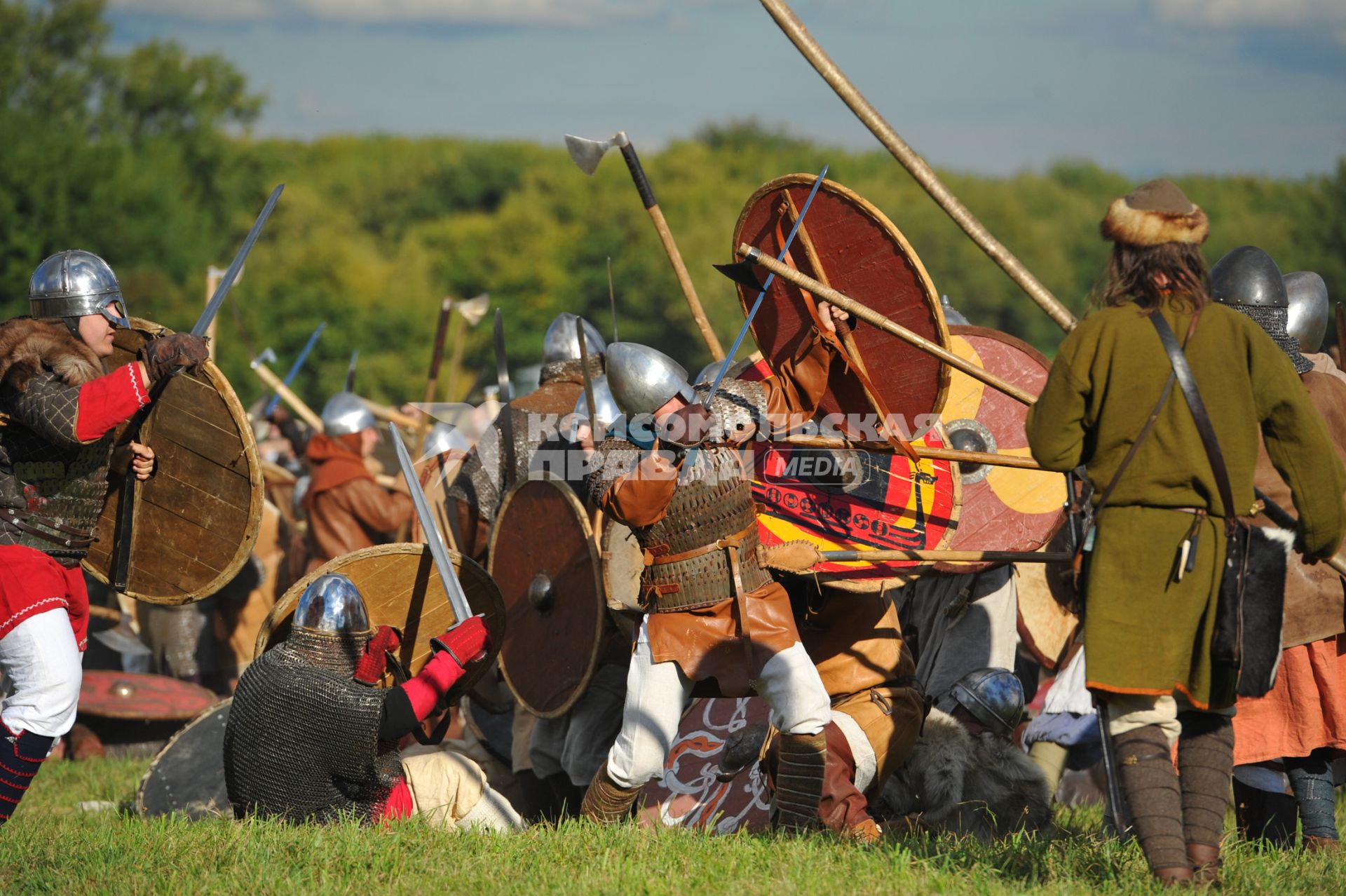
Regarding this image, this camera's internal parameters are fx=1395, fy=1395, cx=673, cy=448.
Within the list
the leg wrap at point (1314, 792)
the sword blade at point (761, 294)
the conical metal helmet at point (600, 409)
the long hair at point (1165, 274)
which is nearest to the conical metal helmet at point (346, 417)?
the conical metal helmet at point (600, 409)

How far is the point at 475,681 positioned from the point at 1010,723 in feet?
5.98

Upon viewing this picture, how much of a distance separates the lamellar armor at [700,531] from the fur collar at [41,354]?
1602 millimetres

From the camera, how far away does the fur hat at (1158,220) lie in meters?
3.20

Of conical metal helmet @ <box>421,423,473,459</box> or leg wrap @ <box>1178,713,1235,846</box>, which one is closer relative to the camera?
leg wrap @ <box>1178,713,1235,846</box>

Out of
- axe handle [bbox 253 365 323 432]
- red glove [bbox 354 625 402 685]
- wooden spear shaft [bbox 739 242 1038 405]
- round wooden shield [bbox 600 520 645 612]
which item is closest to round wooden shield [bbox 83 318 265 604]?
red glove [bbox 354 625 402 685]

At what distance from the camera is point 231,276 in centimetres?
493

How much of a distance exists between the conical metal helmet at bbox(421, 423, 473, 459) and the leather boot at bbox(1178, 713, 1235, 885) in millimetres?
3911

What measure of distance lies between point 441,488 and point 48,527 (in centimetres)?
231

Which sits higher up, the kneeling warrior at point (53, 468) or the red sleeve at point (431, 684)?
the kneeling warrior at point (53, 468)

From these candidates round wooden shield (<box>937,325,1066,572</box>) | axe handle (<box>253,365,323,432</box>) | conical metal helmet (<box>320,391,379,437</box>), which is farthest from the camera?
axe handle (<box>253,365,323,432</box>)

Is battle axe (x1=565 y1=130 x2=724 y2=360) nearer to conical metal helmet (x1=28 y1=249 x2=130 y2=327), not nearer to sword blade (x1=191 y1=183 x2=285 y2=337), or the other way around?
sword blade (x1=191 y1=183 x2=285 y2=337)

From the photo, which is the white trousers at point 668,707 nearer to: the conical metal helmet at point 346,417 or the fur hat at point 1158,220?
the fur hat at point 1158,220

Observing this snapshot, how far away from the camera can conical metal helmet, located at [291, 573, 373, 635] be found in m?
4.32

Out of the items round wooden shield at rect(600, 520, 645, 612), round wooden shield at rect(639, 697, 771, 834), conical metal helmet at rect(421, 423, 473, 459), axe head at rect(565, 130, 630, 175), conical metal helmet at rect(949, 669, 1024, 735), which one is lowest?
round wooden shield at rect(639, 697, 771, 834)
